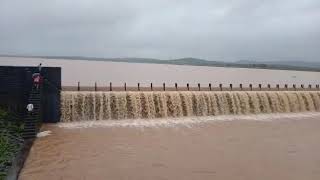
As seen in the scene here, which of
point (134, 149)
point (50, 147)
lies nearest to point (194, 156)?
point (134, 149)

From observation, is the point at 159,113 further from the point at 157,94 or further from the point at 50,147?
the point at 50,147

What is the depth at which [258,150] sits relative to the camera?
1675 cm

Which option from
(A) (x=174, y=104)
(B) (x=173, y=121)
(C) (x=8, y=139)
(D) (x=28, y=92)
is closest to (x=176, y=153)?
(C) (x=8, y=139)

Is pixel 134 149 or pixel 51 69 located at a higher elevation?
pixel 51 69

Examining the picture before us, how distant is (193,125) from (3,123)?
10.1m

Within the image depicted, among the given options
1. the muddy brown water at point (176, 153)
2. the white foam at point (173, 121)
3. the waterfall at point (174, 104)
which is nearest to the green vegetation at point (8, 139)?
the muddy brown water at point (176, 153)

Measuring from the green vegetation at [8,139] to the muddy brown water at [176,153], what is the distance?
0.61 m

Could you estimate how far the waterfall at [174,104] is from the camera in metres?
23.1

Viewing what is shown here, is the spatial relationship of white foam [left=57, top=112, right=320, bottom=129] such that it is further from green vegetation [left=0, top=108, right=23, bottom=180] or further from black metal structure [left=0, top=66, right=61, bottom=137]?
green vegetation [left=0, top=108, right=23, bottom=180]

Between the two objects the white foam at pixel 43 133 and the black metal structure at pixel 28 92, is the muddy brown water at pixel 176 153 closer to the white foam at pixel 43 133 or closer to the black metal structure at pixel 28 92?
the white foam at pixel 43 133

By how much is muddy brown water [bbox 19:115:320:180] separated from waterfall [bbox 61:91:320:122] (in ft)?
8.46

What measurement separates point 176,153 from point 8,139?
675 centimetres

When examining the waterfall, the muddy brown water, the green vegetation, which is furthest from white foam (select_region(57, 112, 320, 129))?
the green vegetation

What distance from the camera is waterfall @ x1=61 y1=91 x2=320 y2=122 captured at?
2309 centimetres
